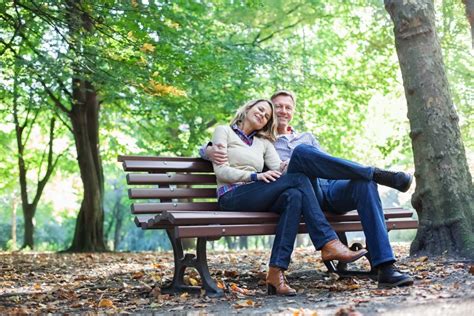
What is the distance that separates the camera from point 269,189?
528 centimetres

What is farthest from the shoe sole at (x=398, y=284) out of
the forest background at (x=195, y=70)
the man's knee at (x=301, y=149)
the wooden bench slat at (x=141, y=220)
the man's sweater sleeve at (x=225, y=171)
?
the forest background at (x=195, y=70)

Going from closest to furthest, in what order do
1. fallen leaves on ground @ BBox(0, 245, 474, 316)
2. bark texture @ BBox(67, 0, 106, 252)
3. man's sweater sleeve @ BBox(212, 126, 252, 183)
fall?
fallen leaves on ground @ BBox(0, 245, 474, 316), man's sweater sleeve @ BBox(212, 126, 252, 183), bark texture @ BBox(67, 0, 106, 252)

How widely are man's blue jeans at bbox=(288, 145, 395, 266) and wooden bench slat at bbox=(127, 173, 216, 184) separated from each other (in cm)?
107

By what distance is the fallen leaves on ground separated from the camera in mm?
4277

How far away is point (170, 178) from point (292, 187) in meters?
1.28

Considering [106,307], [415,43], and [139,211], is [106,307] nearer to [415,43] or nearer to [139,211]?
[139,211]

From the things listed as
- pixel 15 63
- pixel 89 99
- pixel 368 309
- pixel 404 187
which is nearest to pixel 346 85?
pixel 89 99

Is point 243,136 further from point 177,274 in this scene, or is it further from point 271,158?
point 177,274

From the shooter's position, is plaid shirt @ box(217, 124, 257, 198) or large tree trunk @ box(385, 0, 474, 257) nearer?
plaid shirt @ box(217, 124, 257, 198)

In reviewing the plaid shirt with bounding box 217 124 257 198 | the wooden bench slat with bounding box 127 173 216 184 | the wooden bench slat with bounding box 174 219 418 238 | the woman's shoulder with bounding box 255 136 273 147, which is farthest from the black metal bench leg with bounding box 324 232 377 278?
the wooden bench slat with bounding box 127 173 216 184

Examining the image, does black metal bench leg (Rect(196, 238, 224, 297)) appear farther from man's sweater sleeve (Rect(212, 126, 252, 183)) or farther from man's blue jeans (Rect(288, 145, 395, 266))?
man's blue jeans (Rect(288, 145, 395, 266))

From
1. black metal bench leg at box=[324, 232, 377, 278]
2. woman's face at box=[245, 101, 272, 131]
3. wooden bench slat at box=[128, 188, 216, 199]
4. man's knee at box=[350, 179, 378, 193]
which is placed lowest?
black metal bench leg at box=[324, 232, 377, 278]

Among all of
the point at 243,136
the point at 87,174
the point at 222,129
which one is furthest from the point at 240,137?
the point at 87,174

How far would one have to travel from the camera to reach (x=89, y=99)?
14758 mm
